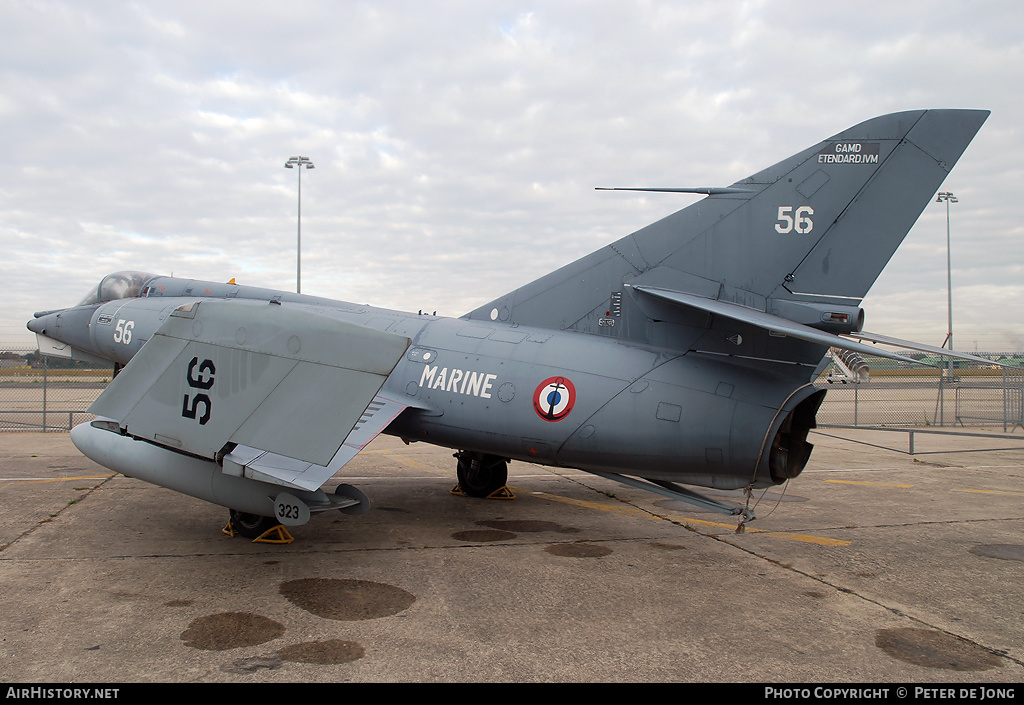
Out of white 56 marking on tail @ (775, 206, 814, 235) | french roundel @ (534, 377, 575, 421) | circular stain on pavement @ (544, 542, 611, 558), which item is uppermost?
white 56 marking on tail @ (775, 206, 814, 235)

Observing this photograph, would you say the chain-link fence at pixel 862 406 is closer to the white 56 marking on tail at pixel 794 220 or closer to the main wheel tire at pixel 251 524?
the white 56 marking on tail at pixel 794 220

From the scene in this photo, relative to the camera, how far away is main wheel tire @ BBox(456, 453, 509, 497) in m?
9.55

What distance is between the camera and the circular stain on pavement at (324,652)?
13.4 feet

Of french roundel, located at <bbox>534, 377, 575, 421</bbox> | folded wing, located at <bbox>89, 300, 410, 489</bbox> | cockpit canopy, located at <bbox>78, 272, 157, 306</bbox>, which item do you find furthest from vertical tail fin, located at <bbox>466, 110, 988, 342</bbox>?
cockpit canopy, located at <bbox>78, 272, 157, 306</bbox>

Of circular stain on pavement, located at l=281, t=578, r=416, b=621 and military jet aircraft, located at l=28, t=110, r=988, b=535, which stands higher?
military jet aircraft, located at l=28, t=110, r=988, b=535

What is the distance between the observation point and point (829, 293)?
6.12 metres

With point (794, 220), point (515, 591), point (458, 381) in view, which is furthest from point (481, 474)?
point (794, 220)

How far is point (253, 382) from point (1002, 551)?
7.89m

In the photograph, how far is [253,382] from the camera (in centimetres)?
535

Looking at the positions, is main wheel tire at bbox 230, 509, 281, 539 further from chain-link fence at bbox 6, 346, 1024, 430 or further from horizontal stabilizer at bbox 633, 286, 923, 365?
chain-link fence at bbox 6, 346, 1024, 430

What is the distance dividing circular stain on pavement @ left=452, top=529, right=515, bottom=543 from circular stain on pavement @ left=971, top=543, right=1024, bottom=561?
16.7ft

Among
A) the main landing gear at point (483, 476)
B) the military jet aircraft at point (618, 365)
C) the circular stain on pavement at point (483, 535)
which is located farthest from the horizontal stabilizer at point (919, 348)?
the main landing gear at point (483, 476)

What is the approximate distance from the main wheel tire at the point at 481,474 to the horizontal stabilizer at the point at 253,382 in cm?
397

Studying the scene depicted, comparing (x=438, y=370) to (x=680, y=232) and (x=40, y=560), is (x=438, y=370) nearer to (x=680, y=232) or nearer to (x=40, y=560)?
(x=680, y=232)
